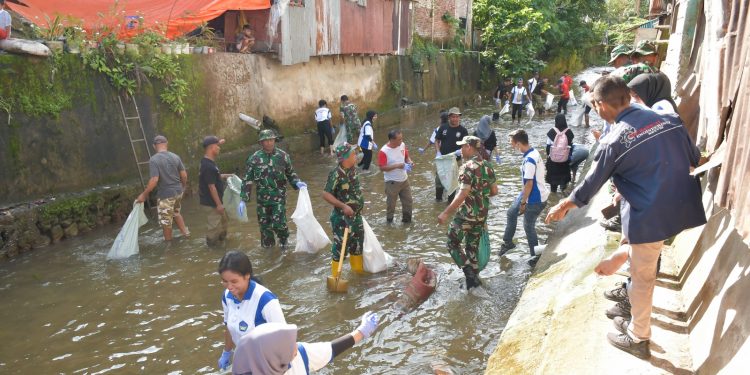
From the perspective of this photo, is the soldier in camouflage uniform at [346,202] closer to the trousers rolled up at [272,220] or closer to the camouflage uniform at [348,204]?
the camouflage uniform at [348,204]

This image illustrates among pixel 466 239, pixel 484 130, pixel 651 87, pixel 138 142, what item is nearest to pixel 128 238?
pixel 138 142

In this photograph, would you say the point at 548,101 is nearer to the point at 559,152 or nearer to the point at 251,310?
the point at 559,152

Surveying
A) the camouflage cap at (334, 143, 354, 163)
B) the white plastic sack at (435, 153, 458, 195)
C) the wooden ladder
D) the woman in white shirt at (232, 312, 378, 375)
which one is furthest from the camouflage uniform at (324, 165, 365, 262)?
→ the wooden ladder

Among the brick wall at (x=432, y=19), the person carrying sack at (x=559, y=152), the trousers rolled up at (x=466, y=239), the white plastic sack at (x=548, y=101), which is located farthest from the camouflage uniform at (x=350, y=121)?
the brick wall at (x=432, y=19)

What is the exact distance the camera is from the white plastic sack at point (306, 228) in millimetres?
7152

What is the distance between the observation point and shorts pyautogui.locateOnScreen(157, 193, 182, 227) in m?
8.00

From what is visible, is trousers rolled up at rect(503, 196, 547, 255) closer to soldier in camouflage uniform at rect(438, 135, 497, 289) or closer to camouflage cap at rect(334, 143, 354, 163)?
soldier in camouflage uniform at rect(438, 135, 497, 289)

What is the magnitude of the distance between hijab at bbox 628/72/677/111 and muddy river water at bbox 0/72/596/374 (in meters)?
2.56

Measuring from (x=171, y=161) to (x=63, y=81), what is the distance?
2.60 metres

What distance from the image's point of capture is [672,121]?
333 cm

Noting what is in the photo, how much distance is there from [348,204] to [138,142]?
5.33 m

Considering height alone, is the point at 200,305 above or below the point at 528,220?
below

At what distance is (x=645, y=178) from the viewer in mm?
3277

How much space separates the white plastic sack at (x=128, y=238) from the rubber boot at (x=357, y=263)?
311cm
